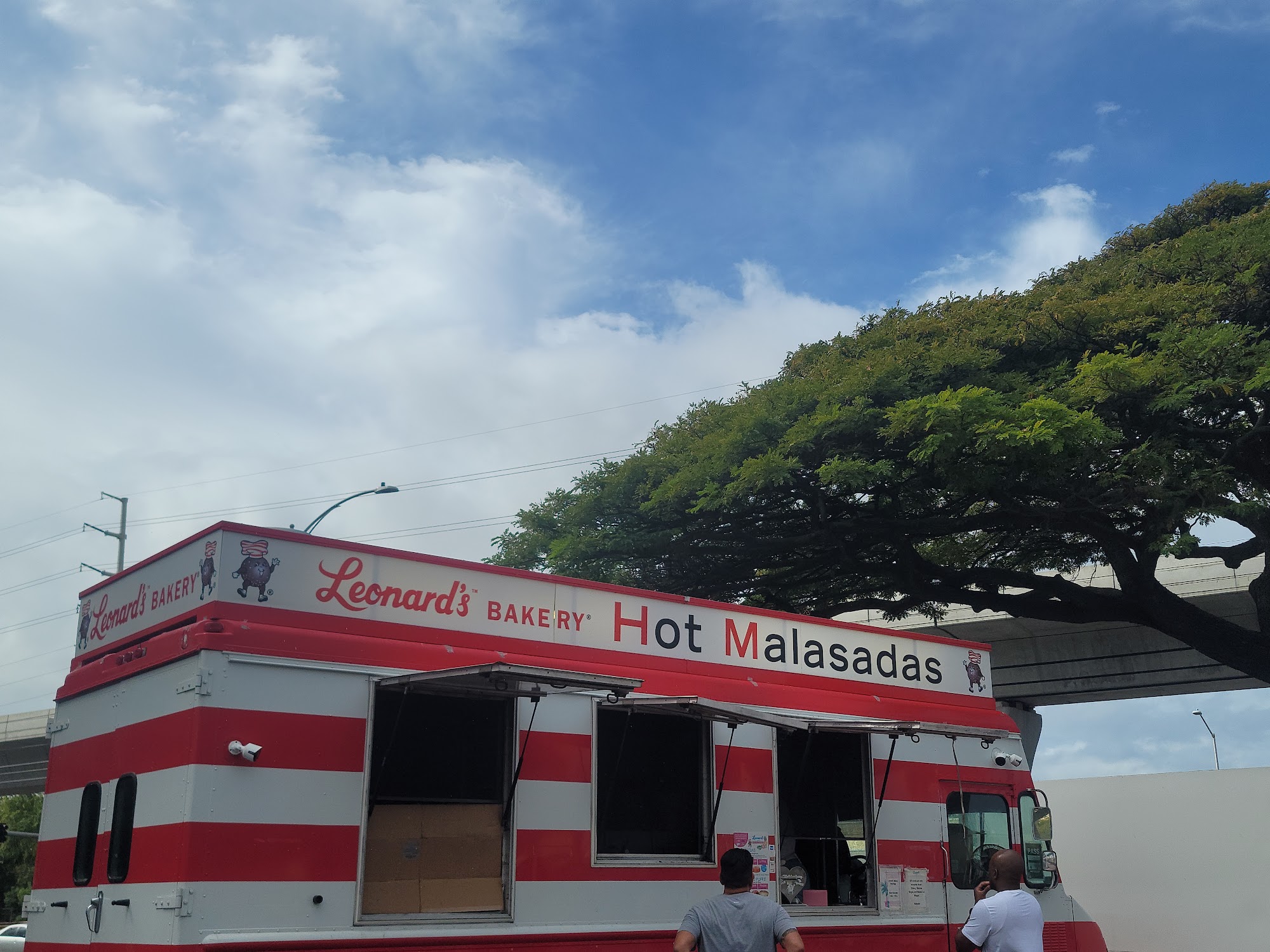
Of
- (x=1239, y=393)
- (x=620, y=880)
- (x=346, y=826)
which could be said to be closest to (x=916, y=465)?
(x=1239, y=393)

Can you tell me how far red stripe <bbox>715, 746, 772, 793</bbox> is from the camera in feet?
30.6

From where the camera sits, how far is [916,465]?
2200 cm

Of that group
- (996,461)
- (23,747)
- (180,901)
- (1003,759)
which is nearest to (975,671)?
(1003,759)

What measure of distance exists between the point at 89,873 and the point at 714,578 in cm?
1890

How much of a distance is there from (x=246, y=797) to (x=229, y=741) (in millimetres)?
333

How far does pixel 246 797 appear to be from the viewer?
7043 mm

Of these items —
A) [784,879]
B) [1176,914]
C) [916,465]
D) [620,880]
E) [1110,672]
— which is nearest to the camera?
[620,880]

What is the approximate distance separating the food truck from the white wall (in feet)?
34.7

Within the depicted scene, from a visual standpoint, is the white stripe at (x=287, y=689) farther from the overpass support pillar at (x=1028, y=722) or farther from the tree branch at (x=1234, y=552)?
the overpass support pillar at (x=1028, y=722)

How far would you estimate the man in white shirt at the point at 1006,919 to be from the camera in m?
6.71

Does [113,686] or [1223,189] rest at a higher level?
[1223,189]

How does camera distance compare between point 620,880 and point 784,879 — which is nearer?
point 620,880

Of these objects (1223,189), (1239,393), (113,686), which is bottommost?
(113,686)

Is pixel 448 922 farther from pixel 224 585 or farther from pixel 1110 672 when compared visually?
pixel 1110 672
